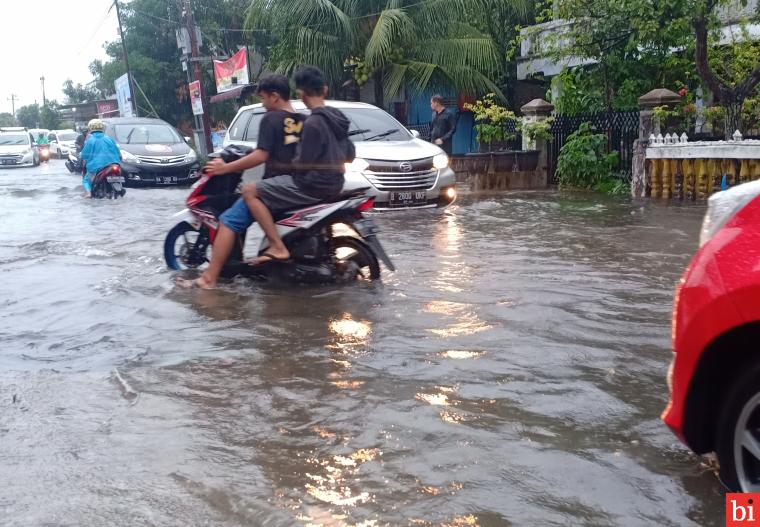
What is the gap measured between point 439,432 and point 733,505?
4.38 ft

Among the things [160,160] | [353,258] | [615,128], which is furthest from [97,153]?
[353,258]

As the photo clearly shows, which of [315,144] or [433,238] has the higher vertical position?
[315,144]

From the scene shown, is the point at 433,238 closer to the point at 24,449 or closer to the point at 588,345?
the point at 588,345

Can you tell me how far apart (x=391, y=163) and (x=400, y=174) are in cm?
19

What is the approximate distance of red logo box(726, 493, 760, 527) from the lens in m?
2.67

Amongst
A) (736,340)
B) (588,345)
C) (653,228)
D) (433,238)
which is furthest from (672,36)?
(736,340)

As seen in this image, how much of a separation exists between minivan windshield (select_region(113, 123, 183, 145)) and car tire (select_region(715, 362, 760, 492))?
19.9 meters

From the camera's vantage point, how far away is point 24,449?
3756 mm

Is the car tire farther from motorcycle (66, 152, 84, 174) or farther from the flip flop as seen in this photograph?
motorcycle (66, 152, 84, 174)

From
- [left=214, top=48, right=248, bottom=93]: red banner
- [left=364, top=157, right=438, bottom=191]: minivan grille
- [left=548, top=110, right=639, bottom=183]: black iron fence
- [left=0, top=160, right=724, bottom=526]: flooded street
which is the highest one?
[left=214, top=48, right=248, bottom=93]: red banner

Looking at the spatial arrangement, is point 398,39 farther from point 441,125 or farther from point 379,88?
point 441,125

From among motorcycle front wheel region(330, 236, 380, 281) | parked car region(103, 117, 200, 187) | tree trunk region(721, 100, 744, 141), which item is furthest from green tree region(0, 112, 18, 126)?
motorcycle front wheel region(330, 236, 380, 281)

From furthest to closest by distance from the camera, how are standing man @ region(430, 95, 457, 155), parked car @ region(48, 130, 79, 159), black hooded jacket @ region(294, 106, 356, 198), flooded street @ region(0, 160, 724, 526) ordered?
parked car @ region(48, 130, 79, 159), standing man @ region(430, 95, 457, 155), black hooded jacket @ region(294, 106, 356, 198), flooded street @ region(0, 160, 724, 526)

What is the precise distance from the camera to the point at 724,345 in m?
2.85
